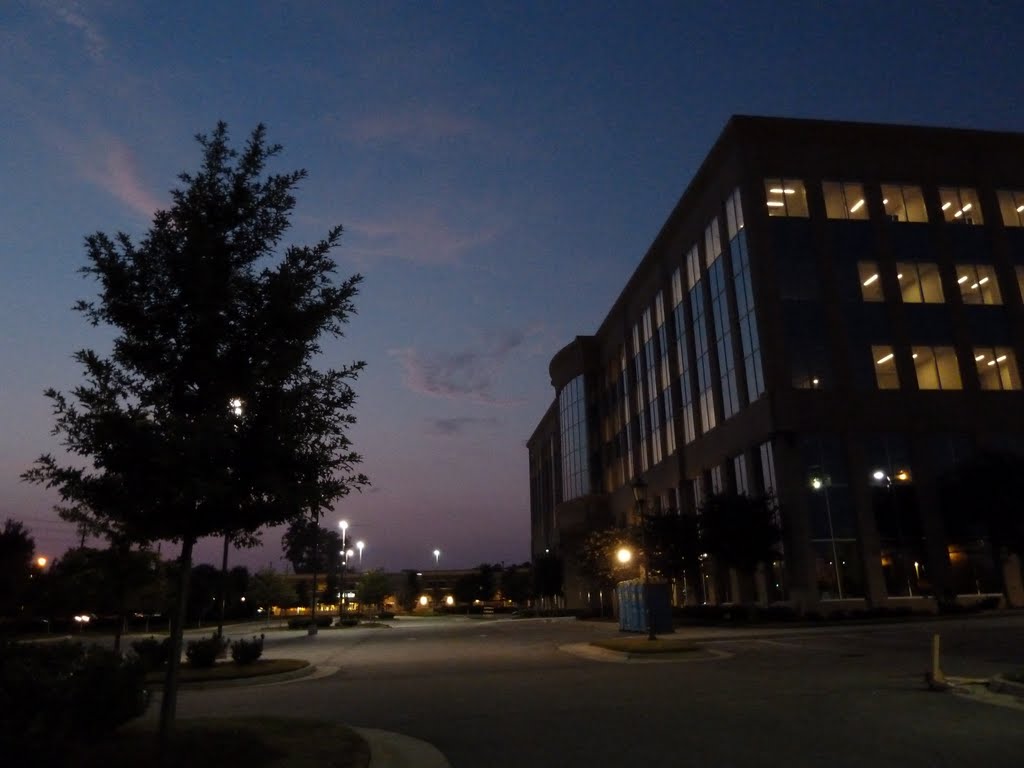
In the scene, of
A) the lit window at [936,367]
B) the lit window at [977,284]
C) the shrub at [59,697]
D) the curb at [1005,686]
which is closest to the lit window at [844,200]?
the lit window at [977,284]

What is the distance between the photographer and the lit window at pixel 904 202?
45.9 metres

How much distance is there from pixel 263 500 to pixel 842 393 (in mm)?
38510

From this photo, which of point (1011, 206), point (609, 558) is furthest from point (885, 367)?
point (609, 558)

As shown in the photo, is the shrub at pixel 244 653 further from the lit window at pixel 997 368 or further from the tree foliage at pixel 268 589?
the tree foliage at pixel 268 589

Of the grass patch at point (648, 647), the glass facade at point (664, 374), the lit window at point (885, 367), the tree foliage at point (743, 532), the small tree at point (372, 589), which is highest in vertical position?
the glass facade at point (664, 374)

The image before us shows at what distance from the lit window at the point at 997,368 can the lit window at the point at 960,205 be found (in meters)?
8.44

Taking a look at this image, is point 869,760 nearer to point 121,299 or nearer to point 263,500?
point 263,500

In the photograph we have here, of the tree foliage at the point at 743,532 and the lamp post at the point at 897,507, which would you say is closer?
the tree foliage at the point at 743,532

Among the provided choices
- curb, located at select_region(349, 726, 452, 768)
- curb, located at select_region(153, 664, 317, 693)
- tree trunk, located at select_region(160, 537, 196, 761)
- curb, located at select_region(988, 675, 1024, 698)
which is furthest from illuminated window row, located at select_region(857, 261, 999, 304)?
tree trunk, located at select_region(160, 537, 196, 761)

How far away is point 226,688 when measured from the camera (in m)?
17.2

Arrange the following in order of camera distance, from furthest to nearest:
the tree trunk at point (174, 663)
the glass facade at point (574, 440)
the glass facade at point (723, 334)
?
1. the glass facade at point (574, 440)
2. the glass facade at point (723, 334)
3. the tree trunk at point (174, 663)

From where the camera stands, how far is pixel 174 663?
817cm

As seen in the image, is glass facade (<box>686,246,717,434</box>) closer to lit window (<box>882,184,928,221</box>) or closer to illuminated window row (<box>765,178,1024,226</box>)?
illuminated window row (<box>765,178,1024,226</box>)

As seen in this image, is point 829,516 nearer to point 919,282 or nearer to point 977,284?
point 919,282
